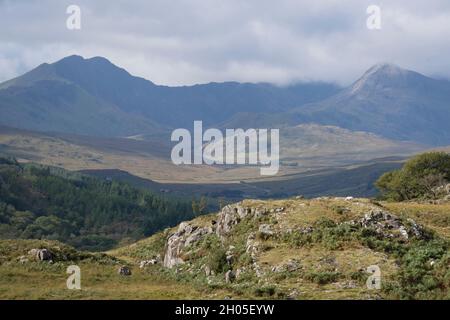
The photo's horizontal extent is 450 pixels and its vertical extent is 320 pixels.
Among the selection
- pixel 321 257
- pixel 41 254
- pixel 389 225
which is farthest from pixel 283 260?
pixel 41 254

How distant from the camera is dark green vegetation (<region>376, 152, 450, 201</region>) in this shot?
9493 cm

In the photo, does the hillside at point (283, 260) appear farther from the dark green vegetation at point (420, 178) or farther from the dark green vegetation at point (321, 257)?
the dark green vegetation at point (420, 178)

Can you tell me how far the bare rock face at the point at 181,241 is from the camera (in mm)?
63228

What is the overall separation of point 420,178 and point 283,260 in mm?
59030

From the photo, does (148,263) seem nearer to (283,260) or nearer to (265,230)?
(265,230)

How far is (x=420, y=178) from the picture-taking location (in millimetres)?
97875

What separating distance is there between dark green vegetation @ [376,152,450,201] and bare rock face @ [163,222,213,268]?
41254 millimetres

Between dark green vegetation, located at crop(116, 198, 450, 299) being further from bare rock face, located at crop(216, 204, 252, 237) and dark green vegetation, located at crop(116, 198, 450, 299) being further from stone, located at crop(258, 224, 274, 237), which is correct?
bare rock face, located at crop(216, 204, 252, 237)

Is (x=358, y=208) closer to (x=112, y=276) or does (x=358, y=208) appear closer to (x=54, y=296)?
(x=112, y=276)

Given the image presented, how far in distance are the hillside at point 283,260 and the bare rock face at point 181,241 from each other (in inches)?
10.0

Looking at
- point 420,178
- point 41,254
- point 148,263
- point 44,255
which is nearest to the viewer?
point 41,254
